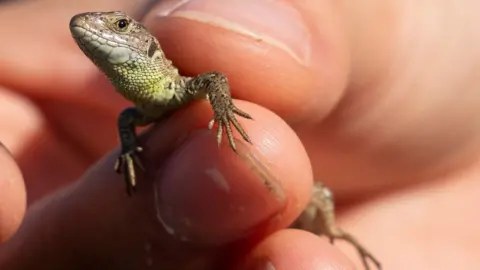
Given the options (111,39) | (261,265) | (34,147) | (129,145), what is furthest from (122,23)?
(34,147)

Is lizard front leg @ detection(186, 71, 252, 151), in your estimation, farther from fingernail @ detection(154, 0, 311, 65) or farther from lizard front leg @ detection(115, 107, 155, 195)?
lizard front leg @ detection(115, 107, 155, 195)

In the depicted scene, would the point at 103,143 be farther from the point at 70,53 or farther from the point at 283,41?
the point at 283,41

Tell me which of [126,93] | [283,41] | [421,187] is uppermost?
[283,41]

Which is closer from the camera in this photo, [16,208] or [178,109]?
[16,208]

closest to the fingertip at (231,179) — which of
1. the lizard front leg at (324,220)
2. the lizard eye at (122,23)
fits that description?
the lizard eye at (122,23)

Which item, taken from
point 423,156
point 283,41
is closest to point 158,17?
point 283,41

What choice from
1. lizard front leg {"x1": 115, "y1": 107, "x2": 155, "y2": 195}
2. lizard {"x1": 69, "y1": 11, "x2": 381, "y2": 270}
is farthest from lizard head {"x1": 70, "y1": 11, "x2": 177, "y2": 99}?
lizard front leg {"x1": 115, "y1": 107, "x2": 155, "y2": 195}

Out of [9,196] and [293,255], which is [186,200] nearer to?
[293,255]

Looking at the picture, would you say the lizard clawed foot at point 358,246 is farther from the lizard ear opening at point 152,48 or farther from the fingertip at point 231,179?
the lizard ear opening at point 152,48
